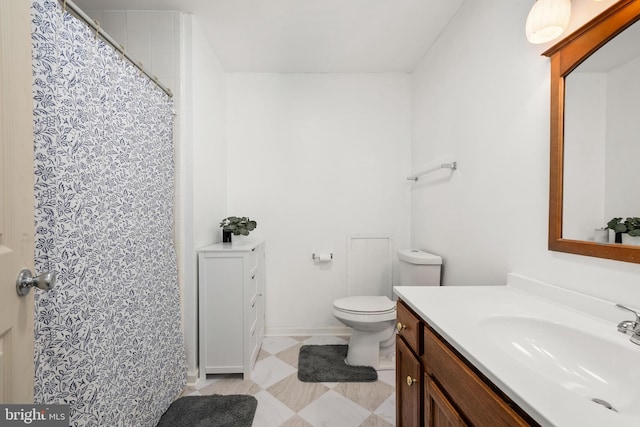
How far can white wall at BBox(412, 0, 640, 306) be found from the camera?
1.03 meters

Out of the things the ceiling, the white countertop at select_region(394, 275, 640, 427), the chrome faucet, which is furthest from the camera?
the ceiling

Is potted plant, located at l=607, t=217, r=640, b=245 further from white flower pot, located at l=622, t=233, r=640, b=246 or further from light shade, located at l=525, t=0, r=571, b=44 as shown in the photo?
light shade, located at l=525, t=0, r=571, b=44

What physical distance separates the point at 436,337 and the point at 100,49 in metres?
1.66

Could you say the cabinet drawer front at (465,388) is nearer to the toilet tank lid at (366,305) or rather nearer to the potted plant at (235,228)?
the toilet tank lid at (366,305)

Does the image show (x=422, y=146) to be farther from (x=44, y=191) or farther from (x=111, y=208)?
(x=44, y=191)

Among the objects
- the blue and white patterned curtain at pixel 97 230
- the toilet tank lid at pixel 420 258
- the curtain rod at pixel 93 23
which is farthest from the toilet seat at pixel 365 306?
the curtain rod at pixel 93 23

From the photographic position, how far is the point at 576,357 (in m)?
0.77

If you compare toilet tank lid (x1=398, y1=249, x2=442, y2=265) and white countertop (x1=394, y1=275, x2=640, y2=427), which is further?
toilet tank lid (x1=398, y1=249, x2=442, y2=265)

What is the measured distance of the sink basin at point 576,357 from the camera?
2.12ft

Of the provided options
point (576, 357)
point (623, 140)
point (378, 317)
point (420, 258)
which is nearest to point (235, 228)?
point (378, 317)

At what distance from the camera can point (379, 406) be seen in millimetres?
1592

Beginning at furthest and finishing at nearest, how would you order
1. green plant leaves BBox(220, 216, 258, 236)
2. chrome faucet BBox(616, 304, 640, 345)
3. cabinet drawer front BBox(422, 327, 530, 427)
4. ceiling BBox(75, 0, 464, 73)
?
green plant leaves BBox(220, 216, 258, 236)
ceiling BBox(75, 0, 464, 73)
chrome faucet BBox(616, 304, 640, 345)
cabinet drawer front BBox(422, 327, 530, 427)

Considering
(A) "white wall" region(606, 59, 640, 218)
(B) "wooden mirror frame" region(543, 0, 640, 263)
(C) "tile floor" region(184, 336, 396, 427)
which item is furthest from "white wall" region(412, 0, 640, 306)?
(C) "tile floor" region(184, 336, 396, 427)

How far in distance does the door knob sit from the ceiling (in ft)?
5.74
